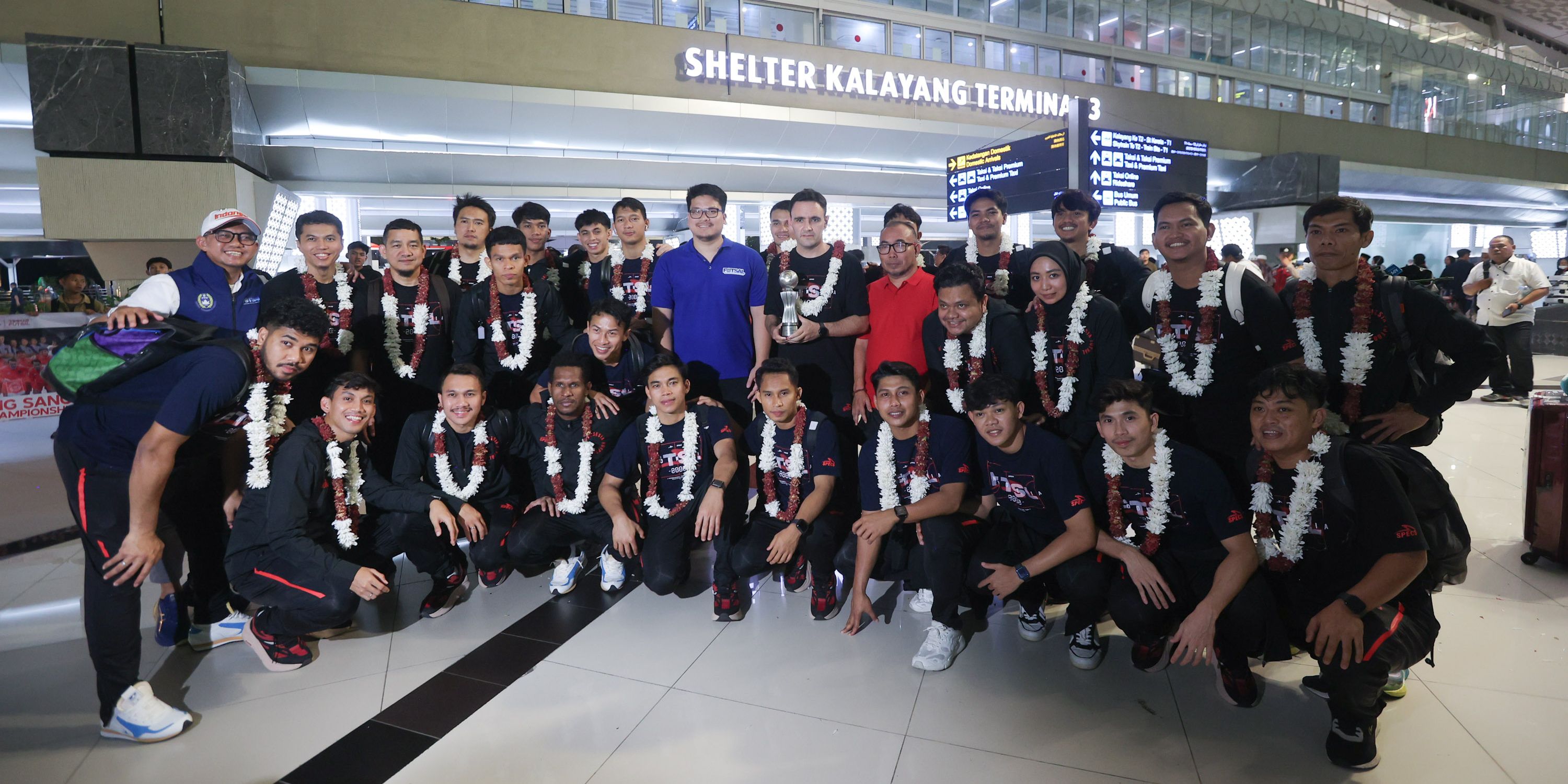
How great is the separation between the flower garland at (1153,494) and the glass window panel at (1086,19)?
51.5ft

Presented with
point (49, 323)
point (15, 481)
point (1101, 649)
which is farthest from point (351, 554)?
point (49, 323)

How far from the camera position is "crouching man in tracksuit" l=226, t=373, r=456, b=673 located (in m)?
3.06

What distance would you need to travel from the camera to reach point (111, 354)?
2.64 m

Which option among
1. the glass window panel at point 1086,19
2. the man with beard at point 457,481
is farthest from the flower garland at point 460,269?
the glass window panel at point 1086,19

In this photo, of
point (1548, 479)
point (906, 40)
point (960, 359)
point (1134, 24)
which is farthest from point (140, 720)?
point (1134, 24)

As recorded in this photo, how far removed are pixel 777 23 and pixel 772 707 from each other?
12583mm

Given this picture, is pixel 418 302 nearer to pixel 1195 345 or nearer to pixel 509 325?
pixel 509 325

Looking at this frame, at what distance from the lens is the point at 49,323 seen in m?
7.72

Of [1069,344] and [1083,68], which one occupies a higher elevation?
[1083,68]

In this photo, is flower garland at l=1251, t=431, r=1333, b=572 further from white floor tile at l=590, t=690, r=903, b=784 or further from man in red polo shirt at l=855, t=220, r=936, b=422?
man in red polo shirt at l=855, t=220, r=936, b=422

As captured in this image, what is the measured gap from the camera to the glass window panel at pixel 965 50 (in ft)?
47.6

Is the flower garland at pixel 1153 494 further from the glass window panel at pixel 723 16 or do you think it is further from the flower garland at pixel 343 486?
the glass window panel at pixel 723 16

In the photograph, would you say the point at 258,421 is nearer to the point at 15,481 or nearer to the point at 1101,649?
the point at 1101,649

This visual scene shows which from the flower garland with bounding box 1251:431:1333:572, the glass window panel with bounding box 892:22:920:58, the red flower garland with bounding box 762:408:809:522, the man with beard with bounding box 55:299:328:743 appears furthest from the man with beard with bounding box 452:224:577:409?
the glass window panel with bounding box 892:22:920:58
